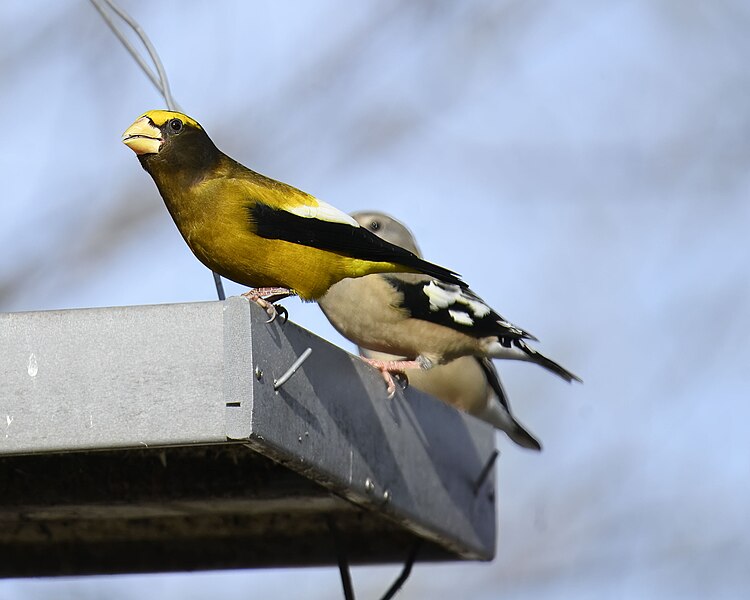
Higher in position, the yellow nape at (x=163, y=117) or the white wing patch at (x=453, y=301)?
the yellow nape at (x=163, y=117)

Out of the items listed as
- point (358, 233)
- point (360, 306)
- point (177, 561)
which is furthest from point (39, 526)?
point (360, 306)

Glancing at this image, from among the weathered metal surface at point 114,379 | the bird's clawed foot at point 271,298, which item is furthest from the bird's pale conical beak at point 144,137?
the weathered metal surface at point 114,379

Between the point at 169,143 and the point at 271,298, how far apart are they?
0.41 meters

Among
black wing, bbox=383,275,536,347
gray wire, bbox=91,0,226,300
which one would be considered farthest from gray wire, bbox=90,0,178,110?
black wing, bbox=383,275,536,347

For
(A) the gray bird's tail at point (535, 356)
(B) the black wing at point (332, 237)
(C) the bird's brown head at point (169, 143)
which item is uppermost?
(C) the bird's brown head at point (169, 143)

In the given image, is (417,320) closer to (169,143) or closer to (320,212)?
(320,212)

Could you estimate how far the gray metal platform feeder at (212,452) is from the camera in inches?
87.3

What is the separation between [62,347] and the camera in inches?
88.6

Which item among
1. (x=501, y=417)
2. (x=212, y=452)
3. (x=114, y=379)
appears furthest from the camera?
(x=501, y=417)

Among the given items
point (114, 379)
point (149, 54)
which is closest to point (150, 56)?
point (149, 54)

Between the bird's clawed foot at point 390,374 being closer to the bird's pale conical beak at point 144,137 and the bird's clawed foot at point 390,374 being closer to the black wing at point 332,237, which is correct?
the black wing at point 332,237

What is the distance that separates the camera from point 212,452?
106 inches

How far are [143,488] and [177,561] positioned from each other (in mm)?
→ 672

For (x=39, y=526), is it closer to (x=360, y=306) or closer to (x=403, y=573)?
(x=403, y=573)
